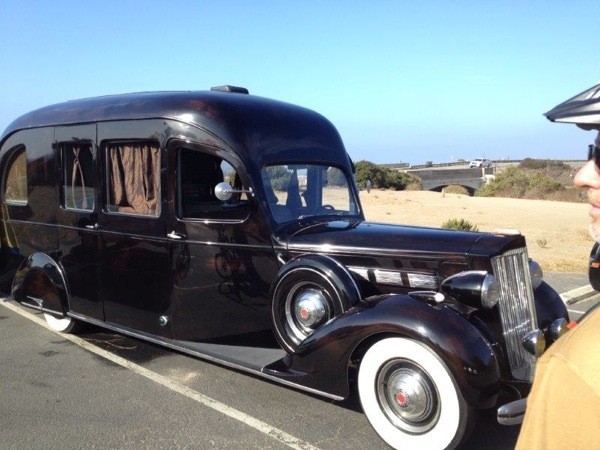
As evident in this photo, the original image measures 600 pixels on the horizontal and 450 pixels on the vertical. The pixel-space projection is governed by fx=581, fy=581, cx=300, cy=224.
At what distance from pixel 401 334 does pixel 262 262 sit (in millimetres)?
1381

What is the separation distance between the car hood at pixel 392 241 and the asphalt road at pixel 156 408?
1.22m

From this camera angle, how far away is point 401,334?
3.65m

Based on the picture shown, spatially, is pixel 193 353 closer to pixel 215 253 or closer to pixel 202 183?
pixel 215 253

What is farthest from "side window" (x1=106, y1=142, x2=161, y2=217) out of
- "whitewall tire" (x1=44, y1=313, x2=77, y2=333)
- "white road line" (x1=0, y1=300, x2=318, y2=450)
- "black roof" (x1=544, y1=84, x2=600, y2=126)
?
"black roof" (x1=544, y1=84, x2=600, y2=126)

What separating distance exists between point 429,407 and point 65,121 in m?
4.47

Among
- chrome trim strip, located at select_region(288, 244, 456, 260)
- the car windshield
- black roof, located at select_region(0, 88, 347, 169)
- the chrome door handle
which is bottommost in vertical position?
chrome trim strip, located at select_region(288, 244, 456, 260)

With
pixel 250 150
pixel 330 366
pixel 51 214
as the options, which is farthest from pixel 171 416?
pixel 51 214

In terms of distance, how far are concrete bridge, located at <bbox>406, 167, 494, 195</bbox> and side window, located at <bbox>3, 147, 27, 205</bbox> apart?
41.2 m

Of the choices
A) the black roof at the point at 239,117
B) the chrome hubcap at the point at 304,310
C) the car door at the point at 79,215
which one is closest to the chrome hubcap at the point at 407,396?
the chrome hubcap at the point at 304,310

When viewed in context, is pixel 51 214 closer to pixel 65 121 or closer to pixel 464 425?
pixel 65 121

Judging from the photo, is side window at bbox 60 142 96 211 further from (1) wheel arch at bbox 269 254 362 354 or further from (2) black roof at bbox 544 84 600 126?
(2) black roof at bbox 544 84 600 126

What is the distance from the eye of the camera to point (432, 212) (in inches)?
869

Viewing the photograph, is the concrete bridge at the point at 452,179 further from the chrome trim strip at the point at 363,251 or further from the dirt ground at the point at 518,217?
the chrome trim strip at the point at 363,251

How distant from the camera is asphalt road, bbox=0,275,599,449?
384 centimetres
